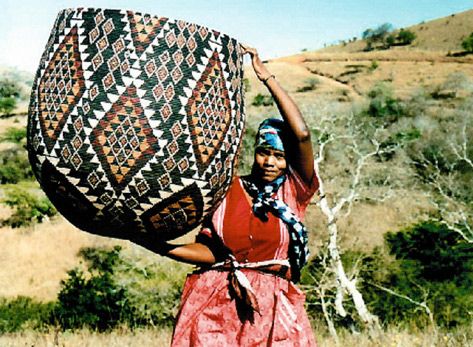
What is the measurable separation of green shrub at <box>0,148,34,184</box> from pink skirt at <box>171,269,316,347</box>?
24233 millimetres

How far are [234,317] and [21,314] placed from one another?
28.3 ft

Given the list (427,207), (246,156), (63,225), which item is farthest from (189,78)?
(63,225)

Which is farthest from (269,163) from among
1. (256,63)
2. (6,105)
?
(6,105)

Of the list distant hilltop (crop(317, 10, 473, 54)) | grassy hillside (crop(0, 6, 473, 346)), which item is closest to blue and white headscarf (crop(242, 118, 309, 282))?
grassy hillside (crop(0, 6, 473, 346))

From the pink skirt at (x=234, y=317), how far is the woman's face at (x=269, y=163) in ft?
1.25

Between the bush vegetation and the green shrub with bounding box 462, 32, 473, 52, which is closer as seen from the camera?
the bush vegetation

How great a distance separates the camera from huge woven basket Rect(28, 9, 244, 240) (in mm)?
1582

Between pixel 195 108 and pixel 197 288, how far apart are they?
1040mm

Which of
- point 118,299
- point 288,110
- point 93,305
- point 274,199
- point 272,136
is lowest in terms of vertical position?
point 118,299

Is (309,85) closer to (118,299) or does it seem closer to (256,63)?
(118,299)

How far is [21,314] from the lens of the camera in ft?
33.3

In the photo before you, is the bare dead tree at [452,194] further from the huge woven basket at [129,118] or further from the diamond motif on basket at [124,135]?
the diamond motif on basket at [124,135]

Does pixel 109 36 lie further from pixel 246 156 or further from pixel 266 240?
pixel 246 156

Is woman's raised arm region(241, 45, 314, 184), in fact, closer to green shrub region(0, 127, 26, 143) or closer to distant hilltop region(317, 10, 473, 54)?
green shrub region(0, 127, 26, 143)
